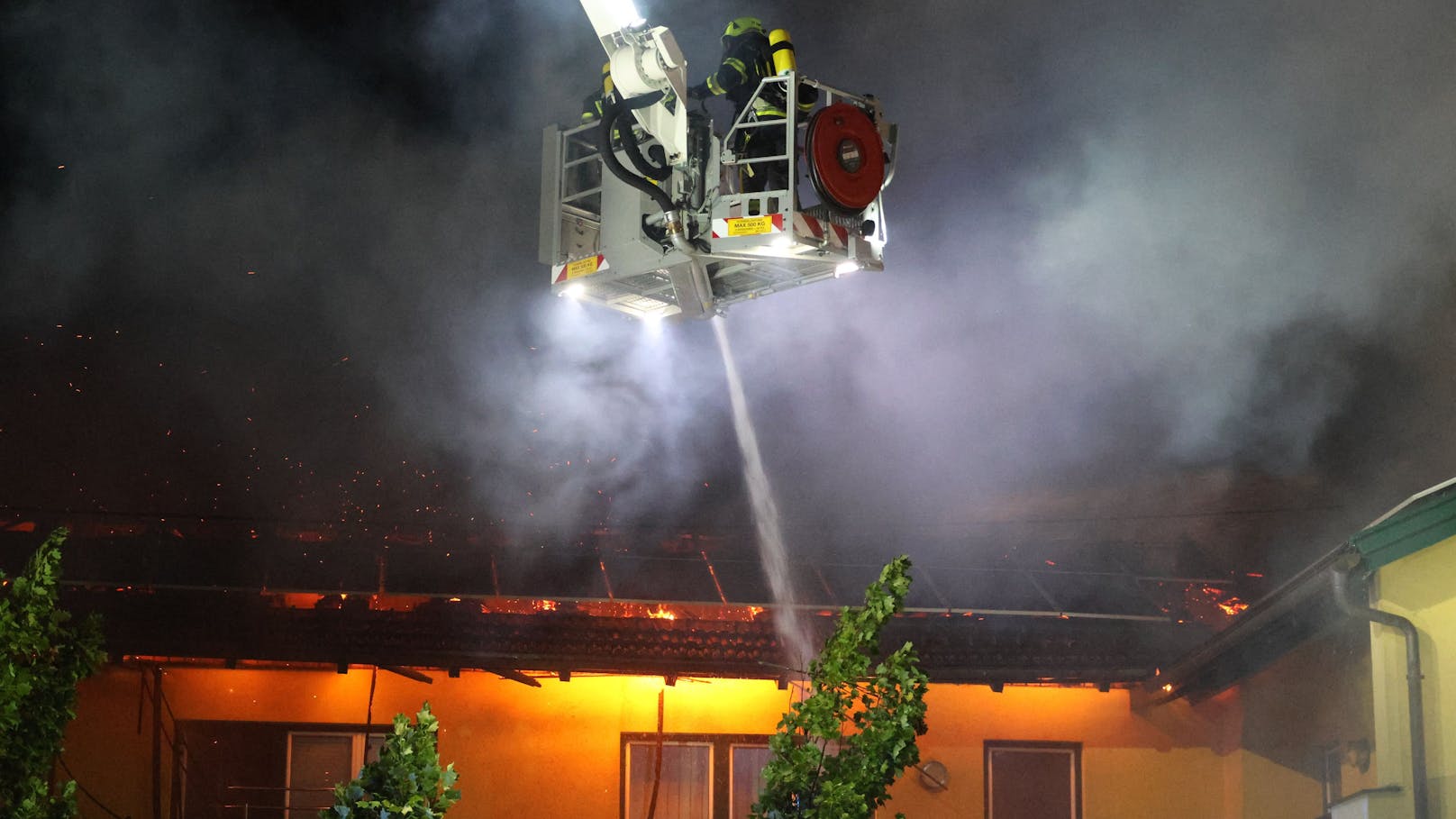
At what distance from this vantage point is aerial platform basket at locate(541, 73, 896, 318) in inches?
259

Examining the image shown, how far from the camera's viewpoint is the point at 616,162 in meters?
6.46

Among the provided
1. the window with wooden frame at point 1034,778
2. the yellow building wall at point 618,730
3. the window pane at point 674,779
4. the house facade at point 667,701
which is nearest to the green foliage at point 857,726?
the house facade at point 667,701

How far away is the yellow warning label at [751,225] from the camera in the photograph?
21.3 feet

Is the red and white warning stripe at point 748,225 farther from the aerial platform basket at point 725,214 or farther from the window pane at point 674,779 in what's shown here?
the window pane at point 674,779

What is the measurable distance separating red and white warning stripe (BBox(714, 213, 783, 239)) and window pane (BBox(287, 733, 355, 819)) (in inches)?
245

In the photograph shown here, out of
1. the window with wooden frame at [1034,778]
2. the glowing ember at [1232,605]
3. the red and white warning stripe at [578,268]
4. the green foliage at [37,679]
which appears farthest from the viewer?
the glowing ember at [1232,605]

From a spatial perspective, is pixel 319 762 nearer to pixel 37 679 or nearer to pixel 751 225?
pixel 37 679

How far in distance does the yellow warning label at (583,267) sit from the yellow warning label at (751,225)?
0.86 m

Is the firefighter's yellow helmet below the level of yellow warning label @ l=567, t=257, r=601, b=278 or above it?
above

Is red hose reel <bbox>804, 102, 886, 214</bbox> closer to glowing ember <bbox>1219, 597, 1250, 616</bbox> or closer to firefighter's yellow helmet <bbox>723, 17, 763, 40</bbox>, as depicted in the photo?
firefighter's yellow helmet <bbox>723, 17, 763, 40</bbox>

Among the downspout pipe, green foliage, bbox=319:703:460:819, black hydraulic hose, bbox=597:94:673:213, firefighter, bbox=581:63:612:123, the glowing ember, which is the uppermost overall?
firefighter, bbox=581:63:612:123

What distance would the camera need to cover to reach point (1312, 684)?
10.6 meters

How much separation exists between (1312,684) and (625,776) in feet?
18.2

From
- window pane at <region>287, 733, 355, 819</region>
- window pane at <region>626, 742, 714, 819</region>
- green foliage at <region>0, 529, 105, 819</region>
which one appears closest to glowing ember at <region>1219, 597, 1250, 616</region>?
window pane at <region>626, 742, 714, 819</region>
